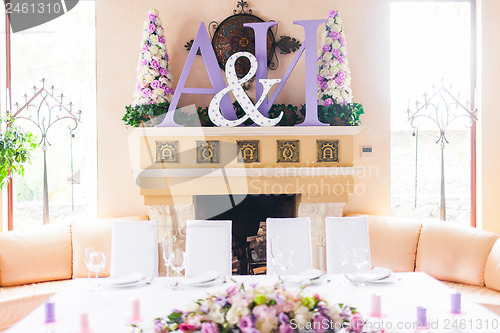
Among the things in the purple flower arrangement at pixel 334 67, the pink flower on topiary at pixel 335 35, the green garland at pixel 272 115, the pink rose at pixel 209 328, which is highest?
the pink flower on topiary at pixel 335 35

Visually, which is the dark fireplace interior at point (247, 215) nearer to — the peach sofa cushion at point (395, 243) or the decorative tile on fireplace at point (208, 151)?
the decorative tile on fireplace at point (208, 151)

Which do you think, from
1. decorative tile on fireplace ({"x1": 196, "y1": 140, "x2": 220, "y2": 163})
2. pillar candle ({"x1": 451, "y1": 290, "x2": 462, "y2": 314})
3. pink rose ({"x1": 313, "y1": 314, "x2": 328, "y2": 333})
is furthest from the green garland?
pink rose ({"x1": 313, "y1": 314, "x2": 328, "y2": 333})

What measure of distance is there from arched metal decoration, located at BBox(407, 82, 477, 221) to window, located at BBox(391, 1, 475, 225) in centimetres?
7

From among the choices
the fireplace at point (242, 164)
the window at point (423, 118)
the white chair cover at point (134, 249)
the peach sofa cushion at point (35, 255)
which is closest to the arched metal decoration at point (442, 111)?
the window at point (423, 118)

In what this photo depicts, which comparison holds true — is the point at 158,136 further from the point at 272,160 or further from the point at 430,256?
the point at 430,256

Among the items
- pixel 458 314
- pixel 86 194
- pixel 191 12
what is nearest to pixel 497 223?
pixel 458 314

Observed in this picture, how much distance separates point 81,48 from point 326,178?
8.84 ft

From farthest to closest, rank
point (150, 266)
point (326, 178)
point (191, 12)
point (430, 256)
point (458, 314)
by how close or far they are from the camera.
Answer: point (191, 12)
point (326, 178)
point (430, 256)
point (150, 266)
point (458, 314)

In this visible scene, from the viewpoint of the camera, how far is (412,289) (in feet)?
6.68

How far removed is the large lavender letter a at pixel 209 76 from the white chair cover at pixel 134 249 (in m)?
1.01

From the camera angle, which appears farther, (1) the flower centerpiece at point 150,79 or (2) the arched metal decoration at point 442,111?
(2) the arched metal decoration at point 442,111

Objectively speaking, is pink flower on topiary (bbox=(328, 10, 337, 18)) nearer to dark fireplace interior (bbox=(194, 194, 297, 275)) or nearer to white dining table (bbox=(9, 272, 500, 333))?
dark fireplace interior (bbox=(194, 194, 297, 275))

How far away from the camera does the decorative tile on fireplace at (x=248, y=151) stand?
3.34 m

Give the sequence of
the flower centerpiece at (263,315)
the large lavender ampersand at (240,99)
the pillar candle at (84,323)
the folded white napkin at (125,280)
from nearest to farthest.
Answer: the flower centerpiece at (263,315)
the pillar candle at (84,323)
the folded white napkin at (125,280)
the large lavender ampersand at (240,99)
